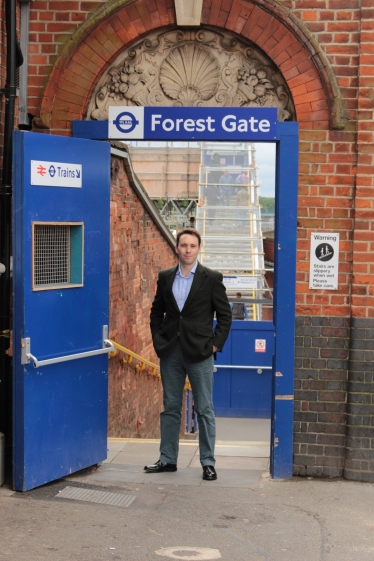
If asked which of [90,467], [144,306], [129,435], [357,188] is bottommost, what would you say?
[129,435]

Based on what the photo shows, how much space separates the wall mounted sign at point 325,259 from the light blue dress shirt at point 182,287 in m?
0.95

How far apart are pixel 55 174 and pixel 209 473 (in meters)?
2.64

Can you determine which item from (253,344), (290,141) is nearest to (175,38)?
(290,141)

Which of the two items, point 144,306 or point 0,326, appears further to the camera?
point 144,306

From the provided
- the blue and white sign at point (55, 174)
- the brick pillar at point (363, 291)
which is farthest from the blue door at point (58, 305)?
the brick pillar at point (363, 291)

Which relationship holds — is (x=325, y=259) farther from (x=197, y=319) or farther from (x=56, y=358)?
(x=56, y=358)

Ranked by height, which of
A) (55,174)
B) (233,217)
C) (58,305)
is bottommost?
(58,305)

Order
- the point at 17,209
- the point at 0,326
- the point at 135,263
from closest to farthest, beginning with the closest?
the point at 17,209
the point at 0,326
the point at 135,263

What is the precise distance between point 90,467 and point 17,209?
232 cm

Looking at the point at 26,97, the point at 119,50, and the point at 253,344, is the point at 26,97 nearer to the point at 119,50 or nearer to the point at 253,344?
the point at 119,50

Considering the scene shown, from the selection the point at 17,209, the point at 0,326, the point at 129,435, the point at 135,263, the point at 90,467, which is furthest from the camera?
the point at 135,263

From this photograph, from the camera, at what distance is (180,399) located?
6.40 m

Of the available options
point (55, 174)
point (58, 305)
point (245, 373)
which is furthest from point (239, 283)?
point (55, 174)

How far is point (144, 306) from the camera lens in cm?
1161
